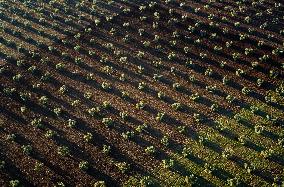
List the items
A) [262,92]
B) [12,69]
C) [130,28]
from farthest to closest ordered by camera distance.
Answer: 1. [130,28]
2. [12,69]
3. [262,92]

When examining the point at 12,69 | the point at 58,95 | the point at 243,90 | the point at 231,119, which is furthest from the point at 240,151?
the point at 12,69

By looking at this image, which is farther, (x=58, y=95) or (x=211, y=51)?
(x=211, y=51)

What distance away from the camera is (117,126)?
29.0 metres

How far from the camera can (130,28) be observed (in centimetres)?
3884

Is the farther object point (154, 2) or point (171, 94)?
point (154, 2)

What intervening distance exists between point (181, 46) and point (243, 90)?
25.5 ft

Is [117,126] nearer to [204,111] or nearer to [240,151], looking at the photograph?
[204,111]

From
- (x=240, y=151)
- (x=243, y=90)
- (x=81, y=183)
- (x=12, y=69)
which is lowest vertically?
(x=81, y=183)

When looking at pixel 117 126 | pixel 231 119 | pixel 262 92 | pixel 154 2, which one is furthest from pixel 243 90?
pixel 154 2

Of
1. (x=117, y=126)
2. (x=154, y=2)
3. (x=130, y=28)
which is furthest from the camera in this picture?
(x=154, y=2)

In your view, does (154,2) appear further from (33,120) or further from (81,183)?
(81,183)

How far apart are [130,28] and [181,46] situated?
227 inches

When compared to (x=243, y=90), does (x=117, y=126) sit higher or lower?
lower

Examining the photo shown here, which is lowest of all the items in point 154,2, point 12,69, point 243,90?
point 12,69
